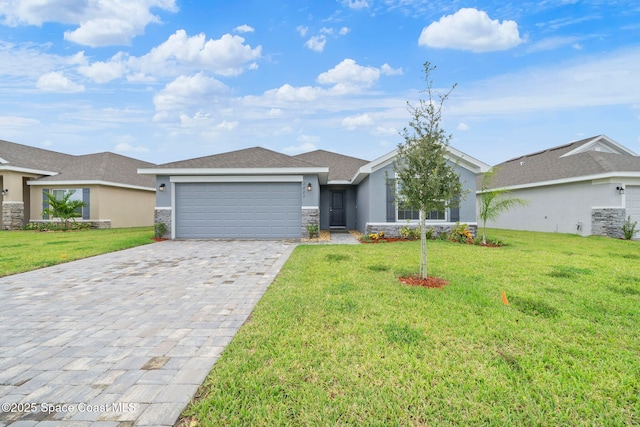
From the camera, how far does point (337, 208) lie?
16.7m

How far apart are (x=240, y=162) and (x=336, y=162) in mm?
7517

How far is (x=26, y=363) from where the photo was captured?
2643 mm

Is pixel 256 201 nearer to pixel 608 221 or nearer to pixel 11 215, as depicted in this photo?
pixel 11 215

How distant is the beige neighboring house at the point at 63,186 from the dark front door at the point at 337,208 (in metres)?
12.5

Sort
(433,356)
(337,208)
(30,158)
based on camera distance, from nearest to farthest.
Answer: (433,356) < (337,208) < (30,158)

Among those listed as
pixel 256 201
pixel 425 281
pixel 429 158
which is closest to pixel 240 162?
pixel 256 201

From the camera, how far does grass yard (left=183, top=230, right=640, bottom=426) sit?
2012 mm

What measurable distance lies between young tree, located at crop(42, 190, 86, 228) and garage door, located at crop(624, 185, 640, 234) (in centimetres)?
2627

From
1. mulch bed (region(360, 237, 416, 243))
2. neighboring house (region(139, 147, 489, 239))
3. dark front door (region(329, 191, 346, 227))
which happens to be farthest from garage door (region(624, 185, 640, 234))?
dark front door (region(329, 191, 346, 227))

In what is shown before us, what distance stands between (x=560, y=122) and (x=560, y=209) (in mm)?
5343

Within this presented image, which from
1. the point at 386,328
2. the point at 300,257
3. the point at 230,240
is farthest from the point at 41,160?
the point at 386,328

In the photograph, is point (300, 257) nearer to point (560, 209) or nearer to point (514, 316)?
point (514, 316)

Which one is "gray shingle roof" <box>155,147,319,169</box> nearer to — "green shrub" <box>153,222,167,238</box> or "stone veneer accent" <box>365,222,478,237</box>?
"green shrub" <box>153,222,167,238</box>

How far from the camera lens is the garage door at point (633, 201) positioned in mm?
12383
